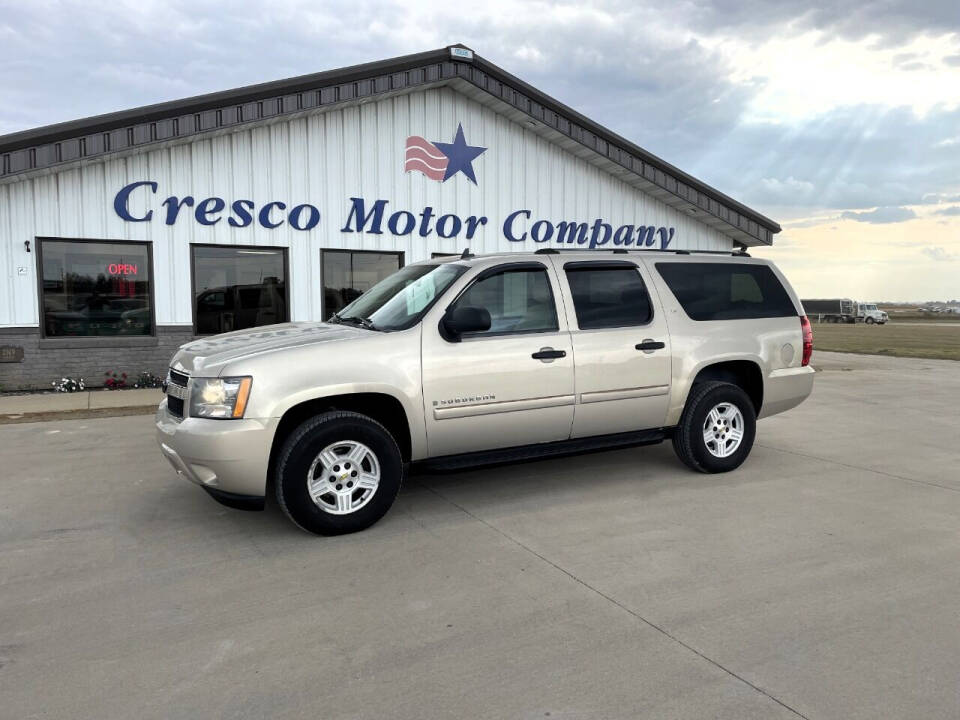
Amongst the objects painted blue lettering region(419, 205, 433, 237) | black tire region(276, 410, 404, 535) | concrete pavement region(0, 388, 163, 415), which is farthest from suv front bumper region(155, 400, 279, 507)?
painted blue lettering region(419, 205, 433, 237)

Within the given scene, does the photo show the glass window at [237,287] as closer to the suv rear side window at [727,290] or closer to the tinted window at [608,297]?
the tinted window at [608,297]

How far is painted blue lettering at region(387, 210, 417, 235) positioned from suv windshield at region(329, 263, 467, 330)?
758cm

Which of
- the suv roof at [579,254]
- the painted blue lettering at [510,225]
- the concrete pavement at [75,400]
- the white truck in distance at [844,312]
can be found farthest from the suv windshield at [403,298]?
the white truck in distance at [844,312]

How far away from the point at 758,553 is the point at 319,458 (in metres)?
2.85

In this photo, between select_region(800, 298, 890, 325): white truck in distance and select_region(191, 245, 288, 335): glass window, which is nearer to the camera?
select_region(191, 245, 288, 335): glass window

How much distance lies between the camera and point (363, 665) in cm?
300

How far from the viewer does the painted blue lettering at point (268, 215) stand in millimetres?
12297

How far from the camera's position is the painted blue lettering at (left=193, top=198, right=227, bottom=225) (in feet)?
38.9

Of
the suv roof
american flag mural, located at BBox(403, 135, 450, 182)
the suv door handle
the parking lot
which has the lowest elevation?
the parking lot

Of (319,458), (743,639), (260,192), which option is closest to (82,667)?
(319,458)

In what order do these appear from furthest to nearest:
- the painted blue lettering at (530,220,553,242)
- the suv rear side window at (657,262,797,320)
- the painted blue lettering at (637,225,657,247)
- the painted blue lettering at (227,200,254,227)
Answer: the painted blue lettering at (637,225,657,247) → the painted blue lettering at (530,220,553,242) → the painted blue lettering at (227,200,254,227) → the suv rear side window at (657,262,797,320)

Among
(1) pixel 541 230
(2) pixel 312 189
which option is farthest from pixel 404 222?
(1) pixel 541 230

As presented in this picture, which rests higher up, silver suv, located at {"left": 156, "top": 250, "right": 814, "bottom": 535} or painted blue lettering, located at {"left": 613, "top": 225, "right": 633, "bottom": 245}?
painted blue lettering, located at {"left": 613, "top": 225, "right": 633, "bottom": 245}

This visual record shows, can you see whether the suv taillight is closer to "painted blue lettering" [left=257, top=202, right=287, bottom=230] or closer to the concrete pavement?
the concrete pavement
